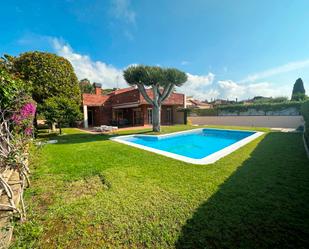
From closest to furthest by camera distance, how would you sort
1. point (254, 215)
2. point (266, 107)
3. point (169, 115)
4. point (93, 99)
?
point (254, 215), point (266, 107), point (93, 99), point (169, 115)

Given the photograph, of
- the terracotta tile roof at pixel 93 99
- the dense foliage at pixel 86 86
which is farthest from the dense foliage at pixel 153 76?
the dense foliage at pixel 86 86

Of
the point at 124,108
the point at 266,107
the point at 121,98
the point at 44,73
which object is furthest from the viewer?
the point at 124,108

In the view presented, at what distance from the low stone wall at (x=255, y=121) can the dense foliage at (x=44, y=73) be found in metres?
20.6

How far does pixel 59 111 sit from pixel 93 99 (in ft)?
33.8

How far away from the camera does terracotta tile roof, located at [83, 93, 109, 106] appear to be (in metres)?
21.7

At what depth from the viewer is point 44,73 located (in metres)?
14.0

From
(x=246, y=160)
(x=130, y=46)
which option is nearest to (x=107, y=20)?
(x=130, y=46)

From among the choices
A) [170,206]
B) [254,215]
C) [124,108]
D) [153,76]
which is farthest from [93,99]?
[254,215]

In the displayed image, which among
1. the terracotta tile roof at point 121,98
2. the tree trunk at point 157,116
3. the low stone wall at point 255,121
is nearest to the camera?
the tree trunk at point 157,116

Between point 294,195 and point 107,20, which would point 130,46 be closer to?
point 107,20

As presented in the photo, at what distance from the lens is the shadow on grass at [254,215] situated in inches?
92.9

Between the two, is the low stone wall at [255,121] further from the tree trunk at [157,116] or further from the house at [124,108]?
the tree trunk at [157,116]

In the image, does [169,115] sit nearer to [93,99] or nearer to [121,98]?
[121,98]

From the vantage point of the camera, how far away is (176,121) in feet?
87.4
